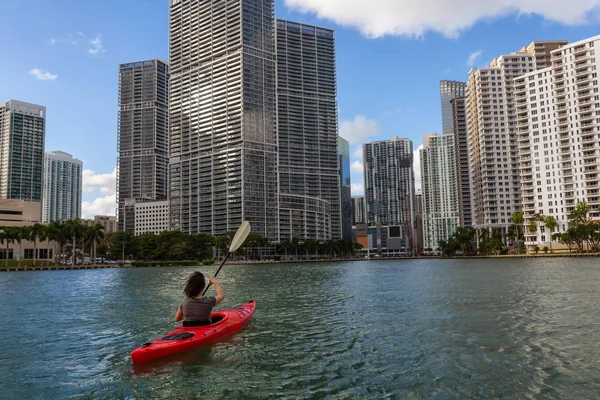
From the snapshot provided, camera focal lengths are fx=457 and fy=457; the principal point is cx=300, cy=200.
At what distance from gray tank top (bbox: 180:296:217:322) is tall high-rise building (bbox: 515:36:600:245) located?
505 ft

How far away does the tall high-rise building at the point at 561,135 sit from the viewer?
143 metres

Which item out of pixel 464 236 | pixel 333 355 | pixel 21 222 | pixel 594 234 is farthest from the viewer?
pixel 464 236

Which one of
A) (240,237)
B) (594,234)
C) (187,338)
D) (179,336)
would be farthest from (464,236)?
(179,336)

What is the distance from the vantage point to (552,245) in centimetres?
14538

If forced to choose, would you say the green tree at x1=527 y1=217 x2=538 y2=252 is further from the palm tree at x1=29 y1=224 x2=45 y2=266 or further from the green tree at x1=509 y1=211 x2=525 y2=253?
the palm tree at x1=29 y1=224 x2=45 y2=266

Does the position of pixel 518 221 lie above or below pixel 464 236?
above

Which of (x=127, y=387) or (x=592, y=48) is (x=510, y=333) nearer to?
(x=127, y=387)

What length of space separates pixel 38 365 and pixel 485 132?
192747mm

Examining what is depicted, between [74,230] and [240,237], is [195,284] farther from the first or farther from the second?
[74,230]

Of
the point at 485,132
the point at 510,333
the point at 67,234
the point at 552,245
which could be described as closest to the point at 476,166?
the point at 485,132

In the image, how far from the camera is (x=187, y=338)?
46.2 ft

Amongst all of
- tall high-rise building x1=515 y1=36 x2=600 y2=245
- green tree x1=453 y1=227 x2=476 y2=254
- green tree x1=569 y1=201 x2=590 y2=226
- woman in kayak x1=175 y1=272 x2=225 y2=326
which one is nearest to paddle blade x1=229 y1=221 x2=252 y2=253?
woman in kayak x1=175 y1=272 x2=225 y2=326

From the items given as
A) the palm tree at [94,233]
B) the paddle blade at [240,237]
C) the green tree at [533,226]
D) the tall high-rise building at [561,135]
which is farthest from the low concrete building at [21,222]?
the tall high-rise building at [561,135]

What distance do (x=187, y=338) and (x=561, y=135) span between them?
164713mm
